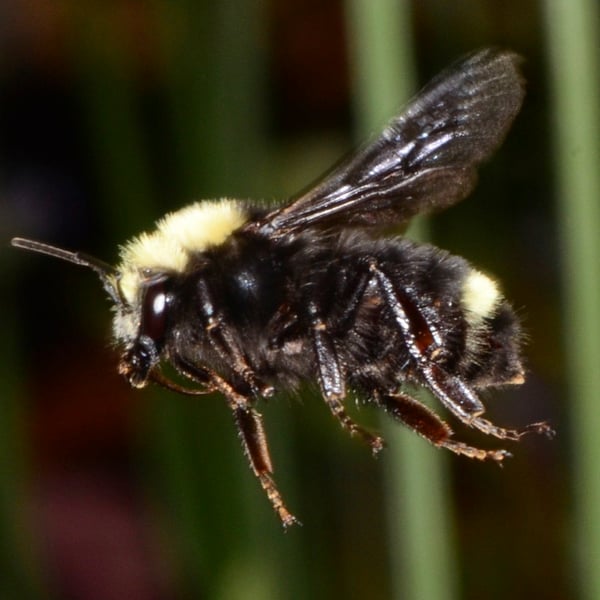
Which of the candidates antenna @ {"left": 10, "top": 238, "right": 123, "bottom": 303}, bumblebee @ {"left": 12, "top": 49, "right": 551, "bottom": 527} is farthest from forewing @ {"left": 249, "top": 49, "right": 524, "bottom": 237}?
antenna @ {"left": 10, "top": 238, "right": 123, "bottom": 303}

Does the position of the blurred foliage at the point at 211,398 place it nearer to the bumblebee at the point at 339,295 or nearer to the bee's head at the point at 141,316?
the bumblebee at the point at 339,295

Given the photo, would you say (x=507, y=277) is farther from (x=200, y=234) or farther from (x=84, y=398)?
(x=200, y=234)

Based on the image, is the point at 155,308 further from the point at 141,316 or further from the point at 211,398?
the point at 211,398

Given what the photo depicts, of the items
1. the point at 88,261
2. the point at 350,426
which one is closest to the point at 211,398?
the point at 88,261

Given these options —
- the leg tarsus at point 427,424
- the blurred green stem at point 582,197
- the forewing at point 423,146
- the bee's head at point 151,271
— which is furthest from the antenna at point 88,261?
the blurred green stem at point 582,197

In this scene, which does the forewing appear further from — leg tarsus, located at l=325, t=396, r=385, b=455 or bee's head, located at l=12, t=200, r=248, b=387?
leg tarsus, located at l=325, t=396, r=385, b=455

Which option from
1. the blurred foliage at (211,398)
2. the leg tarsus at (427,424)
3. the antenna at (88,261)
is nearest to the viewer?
the leg tarsus at (427,424)
